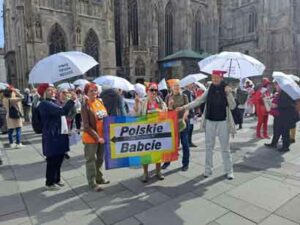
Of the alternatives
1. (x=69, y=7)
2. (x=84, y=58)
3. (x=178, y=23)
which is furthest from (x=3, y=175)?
(x=178, y=23)

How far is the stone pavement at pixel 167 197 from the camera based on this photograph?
11.8 feet

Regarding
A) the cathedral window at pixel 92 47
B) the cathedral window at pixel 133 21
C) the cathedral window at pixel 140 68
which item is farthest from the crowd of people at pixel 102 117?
the cathedral window at pixel 133 21

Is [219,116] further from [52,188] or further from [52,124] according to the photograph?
[52,188]

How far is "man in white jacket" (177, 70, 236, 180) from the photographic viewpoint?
15.9ft

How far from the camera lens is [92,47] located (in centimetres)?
2652

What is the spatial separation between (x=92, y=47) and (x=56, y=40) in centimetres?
364

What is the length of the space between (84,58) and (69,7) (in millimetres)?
21987

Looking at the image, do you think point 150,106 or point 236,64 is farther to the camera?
point 236,64

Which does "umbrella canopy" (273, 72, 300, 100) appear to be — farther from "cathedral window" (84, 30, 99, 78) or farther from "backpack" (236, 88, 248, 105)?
"cathedral window" (84, 30, 99, 78)

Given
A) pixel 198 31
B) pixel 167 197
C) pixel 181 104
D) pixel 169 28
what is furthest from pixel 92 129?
pixel 198 31

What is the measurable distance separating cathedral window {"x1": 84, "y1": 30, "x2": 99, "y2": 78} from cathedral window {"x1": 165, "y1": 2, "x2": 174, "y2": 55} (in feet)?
41.1

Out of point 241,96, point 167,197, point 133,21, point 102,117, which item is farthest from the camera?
point 133,21

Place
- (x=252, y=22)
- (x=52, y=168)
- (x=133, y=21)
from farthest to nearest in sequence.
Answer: (x=252, y=22) < (x=133, y=21) < (x=52, y=168)

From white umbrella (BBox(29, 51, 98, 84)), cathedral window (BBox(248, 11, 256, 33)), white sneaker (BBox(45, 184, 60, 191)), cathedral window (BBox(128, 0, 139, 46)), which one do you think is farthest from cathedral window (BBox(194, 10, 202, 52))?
white sneaker (BBox(45, 184, 60, 191))
